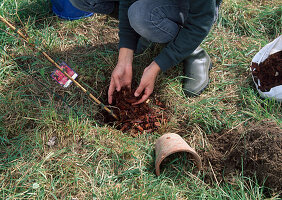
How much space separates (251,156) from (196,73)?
37.3 inches

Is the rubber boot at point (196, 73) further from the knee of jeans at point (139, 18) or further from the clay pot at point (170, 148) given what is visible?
the clay pot at point (170, 148)

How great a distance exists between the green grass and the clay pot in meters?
0.14

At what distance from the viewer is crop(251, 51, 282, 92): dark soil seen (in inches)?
86.4

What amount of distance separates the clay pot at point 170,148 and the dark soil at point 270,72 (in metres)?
0.97

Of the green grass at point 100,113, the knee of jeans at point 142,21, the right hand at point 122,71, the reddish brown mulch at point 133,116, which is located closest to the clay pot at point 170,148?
the green grass at point 100,113

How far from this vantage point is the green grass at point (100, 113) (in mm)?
1795

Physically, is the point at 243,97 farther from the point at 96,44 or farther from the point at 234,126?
the point at 96,44

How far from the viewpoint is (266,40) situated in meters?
2.91

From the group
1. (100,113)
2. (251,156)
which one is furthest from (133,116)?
(251,156)

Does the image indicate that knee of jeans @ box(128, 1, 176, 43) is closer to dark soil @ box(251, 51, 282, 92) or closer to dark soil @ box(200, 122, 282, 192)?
dark soil @ box(251, 51, 282, 92)

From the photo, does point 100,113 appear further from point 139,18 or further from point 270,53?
point 270,53

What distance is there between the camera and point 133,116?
2.18 m

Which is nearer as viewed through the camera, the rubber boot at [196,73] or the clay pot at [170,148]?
the clay pot at [170,148]

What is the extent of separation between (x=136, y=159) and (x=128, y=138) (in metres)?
0.22
